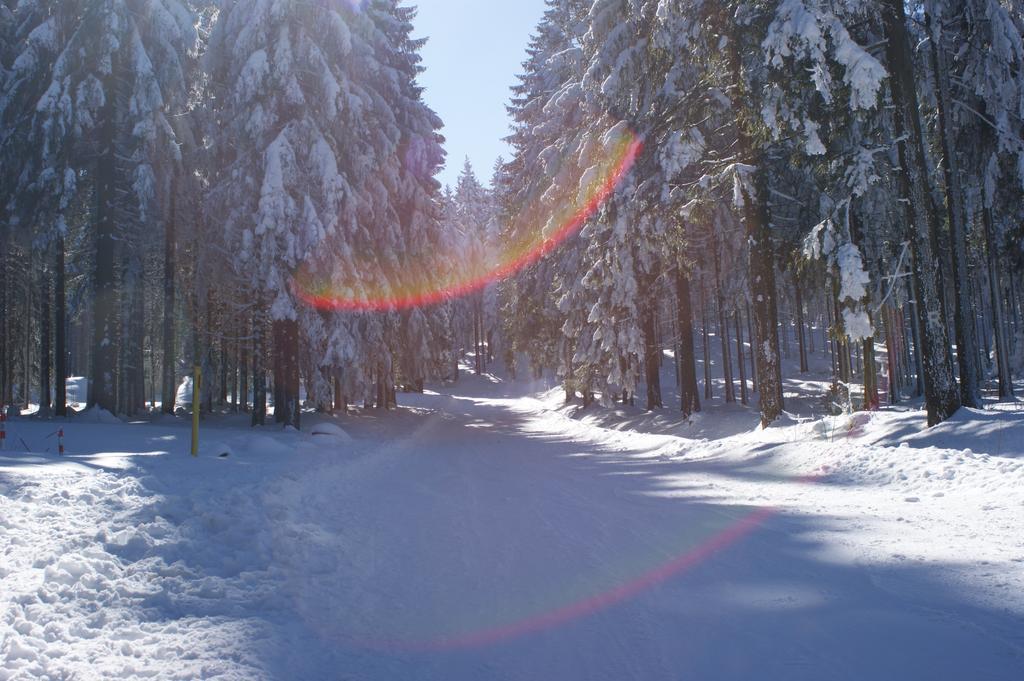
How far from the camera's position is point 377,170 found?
22297mm

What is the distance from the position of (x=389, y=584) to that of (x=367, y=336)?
16861 mm

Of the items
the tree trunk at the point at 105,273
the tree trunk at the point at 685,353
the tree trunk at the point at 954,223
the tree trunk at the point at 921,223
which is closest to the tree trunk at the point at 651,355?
the tree trunk at the point at 685,353

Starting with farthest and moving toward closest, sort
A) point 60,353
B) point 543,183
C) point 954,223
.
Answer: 1. point 543,183
2. point 60,353
3. point 954,223

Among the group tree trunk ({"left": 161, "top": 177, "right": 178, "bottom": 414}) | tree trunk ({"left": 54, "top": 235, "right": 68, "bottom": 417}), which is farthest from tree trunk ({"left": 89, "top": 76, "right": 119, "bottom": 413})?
tree trunk ({"left": 161, "top": 177, "right": 178, "bottom": 414})

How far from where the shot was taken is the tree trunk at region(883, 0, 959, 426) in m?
10.7

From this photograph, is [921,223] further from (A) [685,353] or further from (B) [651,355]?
(B) [651,355]

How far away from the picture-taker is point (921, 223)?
11.3 m

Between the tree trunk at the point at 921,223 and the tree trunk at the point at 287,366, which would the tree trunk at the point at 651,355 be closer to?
the tree trunk at the point at 921,223

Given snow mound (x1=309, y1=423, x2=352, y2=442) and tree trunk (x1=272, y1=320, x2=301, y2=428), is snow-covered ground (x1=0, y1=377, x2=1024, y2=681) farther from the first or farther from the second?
tree trunk (x1=272, y1=320, x2=301, y2=428)

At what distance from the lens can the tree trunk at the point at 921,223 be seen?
10711 mm

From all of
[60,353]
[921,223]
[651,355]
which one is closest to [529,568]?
[921,223]

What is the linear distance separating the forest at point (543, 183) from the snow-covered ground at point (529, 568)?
4258 mm

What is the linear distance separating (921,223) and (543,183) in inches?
676

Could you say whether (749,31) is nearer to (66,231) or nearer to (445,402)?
(66,231)
